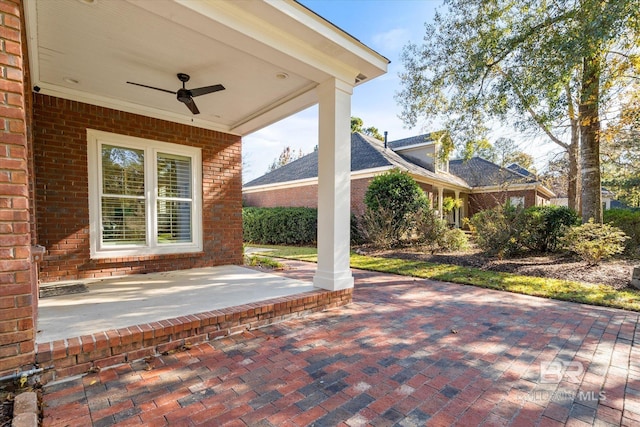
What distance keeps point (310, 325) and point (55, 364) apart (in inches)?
87.3

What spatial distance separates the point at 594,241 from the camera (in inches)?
259

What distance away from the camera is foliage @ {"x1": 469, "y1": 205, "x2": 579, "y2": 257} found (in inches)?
309

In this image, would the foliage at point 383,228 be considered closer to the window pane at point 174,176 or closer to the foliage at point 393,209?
the foliage at point 393,209

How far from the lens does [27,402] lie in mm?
1837

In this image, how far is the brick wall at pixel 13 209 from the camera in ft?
6.47

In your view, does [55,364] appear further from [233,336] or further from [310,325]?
[310,325]

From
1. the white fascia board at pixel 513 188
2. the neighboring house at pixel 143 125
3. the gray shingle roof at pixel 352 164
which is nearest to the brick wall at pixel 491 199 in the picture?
the white fascia board at pixel 513 188

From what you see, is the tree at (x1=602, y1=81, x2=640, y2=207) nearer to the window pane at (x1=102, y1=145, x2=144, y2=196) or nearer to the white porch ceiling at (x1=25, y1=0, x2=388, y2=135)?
the white porch ceiling at (x1=25, y1=0, x2=388, y2=135)

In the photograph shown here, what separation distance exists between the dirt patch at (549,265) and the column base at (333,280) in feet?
14.8

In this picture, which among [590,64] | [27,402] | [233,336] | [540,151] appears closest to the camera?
[27,402]

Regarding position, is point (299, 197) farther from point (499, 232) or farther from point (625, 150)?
point (625, 150)

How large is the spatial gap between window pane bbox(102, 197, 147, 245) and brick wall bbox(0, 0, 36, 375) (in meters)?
3.18

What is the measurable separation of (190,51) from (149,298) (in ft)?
9.72

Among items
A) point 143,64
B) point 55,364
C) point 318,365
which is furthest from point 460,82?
point 55,364
